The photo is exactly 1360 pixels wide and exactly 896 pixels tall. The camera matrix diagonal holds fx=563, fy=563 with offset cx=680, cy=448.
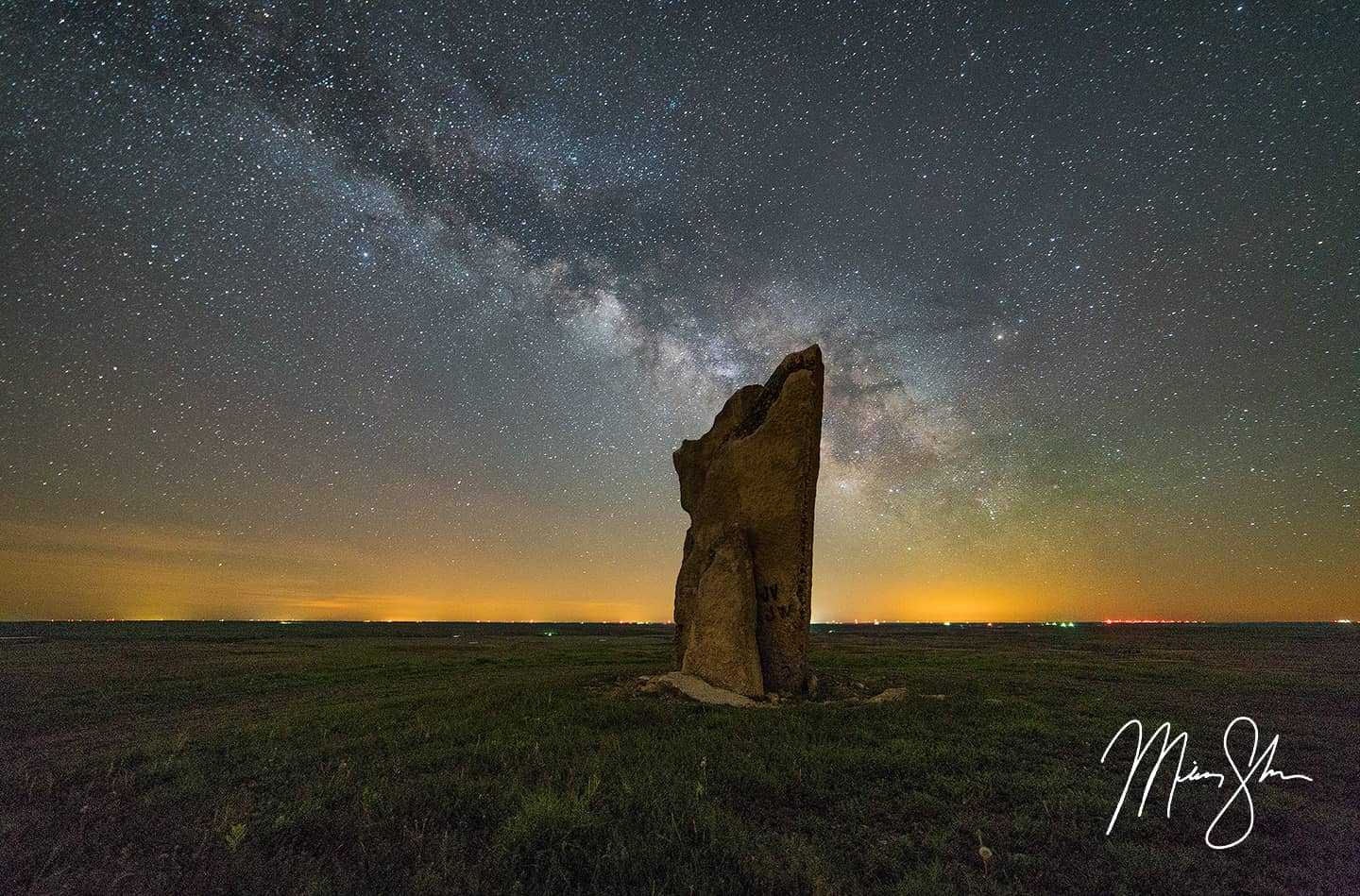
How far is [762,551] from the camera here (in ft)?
57.3

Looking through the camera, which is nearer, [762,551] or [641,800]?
[641,800]

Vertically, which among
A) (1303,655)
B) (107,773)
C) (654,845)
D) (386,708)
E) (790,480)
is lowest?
(1303,655)

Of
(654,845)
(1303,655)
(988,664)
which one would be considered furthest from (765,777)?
(1303,655)

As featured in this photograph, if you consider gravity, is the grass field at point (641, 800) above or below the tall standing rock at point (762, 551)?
below

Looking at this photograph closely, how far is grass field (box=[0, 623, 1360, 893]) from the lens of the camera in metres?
5.06

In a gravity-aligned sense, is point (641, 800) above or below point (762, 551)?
below

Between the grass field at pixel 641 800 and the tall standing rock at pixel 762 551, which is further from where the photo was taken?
the tall standing rock at pixel 762 551

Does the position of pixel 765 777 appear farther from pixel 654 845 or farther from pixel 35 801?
pixel 35 801

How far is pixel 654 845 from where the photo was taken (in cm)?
541

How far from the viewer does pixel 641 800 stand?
659 centimetres

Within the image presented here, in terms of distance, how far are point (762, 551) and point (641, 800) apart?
11.3 m

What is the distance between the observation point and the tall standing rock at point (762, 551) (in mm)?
16328

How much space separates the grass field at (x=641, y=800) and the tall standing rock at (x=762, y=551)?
224 centimetres

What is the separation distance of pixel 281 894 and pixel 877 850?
5.34 m
